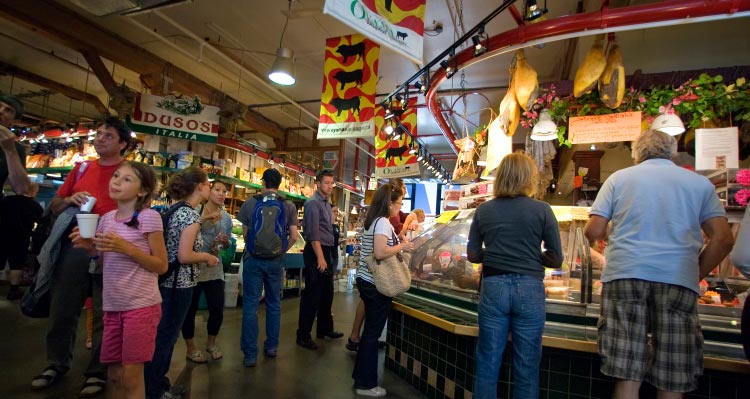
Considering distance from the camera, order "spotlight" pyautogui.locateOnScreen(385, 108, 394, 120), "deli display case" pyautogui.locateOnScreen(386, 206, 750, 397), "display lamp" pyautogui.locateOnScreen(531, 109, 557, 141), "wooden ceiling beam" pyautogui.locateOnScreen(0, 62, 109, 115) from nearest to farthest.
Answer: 1. "deli display case" pyautogui.locateOnScreen(386, 206, 750, 397)
2. "display lamp" pyautogui.locateOnScreen(531, 109, 557, 141)
3. "spotlight" pyautogui.locateOnScreen(385, 108, 394, 120)
4. "wooden ceiling beam" pyautogui.locateOnScreen(0, 62, 109, 115)

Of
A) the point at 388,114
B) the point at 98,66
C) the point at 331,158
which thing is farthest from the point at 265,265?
the point at 331,158

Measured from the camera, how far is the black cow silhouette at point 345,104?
5976 mm

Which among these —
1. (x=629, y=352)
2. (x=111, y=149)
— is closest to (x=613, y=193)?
(x=629, y=352)

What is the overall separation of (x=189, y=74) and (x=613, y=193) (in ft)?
31.6

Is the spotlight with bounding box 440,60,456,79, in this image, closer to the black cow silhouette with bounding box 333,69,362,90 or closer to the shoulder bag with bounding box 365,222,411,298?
the black cow silhouette with bounding box 333,69,362,90

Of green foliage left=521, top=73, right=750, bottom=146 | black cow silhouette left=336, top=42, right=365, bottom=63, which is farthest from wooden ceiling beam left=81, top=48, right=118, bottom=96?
green foliage left=521, top=73, right=750, bottom=146

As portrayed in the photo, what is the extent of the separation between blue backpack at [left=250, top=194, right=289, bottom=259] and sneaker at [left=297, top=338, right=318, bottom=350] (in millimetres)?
1257

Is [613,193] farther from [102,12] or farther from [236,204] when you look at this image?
[236,204]

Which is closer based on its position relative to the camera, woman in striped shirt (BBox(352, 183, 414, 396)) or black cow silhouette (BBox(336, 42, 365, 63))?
woman in striped shirt (BBox(352, 183, 414, 396))

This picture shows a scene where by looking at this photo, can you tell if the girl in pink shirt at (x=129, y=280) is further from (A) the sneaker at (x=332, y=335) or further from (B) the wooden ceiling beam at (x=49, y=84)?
(B) the wooden ceiling beam at (x=49, y=84)

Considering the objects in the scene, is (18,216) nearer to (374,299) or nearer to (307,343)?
(307,343)

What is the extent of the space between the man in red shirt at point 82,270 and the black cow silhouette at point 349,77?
3465 millimetres

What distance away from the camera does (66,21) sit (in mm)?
7223

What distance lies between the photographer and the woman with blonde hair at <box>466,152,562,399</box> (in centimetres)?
242
